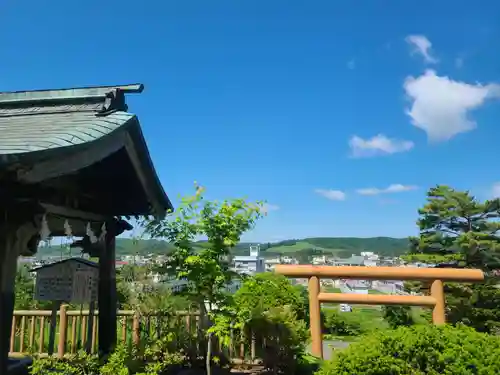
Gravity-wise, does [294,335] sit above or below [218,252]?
below

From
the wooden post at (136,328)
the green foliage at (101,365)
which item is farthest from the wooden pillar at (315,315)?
the wooden post at (136,328)

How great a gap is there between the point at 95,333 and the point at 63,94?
16.2 feet

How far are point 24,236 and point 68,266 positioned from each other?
1.87 m

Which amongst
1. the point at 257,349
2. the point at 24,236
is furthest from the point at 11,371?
the point at 257,349

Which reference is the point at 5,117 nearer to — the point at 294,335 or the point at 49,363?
the point at 49,363

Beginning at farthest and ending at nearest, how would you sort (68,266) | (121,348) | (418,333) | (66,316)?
(66,316) → (68,266) → (121,348) → (418,333)

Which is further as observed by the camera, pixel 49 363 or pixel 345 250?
pixel 345 250

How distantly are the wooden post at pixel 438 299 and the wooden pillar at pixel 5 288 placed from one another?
534cm

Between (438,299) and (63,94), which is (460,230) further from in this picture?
(63,94)

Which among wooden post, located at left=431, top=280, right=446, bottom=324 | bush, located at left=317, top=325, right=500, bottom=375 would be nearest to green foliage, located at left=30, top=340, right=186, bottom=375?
bush, located at left=317, top=325, right=500, bottom=375

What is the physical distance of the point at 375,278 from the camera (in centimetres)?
563

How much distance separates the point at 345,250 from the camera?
119438 millimetres

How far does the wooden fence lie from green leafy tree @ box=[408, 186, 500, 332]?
30.3 feet

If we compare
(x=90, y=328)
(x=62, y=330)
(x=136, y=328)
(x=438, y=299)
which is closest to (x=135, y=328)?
(x=136, y=328)
